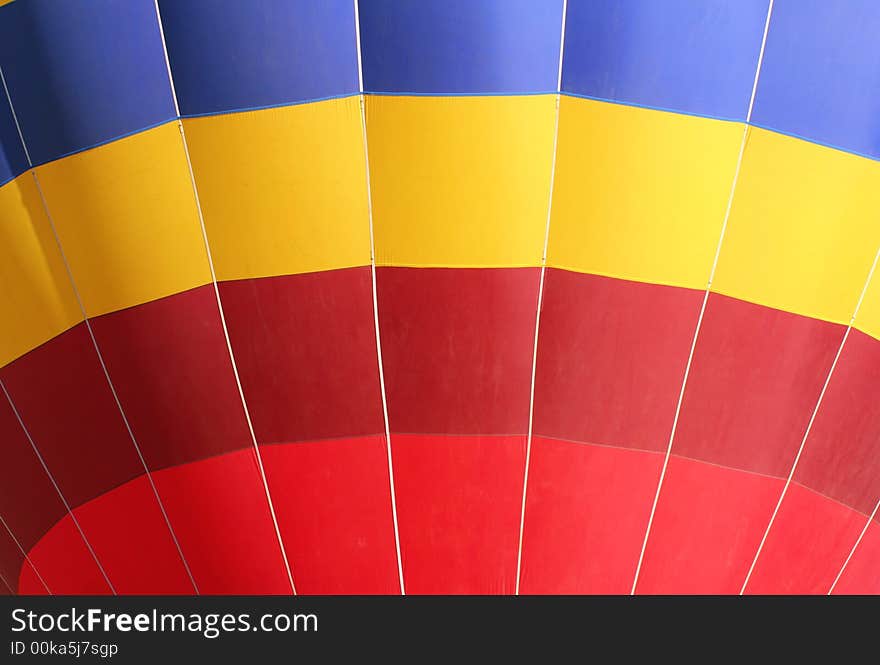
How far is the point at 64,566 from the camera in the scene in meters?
2.88

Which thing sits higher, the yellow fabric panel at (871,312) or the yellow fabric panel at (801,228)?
the yellow fabric panel at (801,228)

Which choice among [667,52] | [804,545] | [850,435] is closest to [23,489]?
[667,52]

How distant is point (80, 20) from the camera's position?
2.59 metres

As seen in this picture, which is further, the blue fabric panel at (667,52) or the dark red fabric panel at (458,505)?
the dark red fabric panel at (458,505)

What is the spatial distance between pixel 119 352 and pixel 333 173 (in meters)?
0.84

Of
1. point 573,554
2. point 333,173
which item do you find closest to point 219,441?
point 333,173

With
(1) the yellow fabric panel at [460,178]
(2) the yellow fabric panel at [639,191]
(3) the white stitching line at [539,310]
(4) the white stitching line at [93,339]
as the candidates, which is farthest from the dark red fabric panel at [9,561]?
(2) the yellow fabric panel at [639,191]

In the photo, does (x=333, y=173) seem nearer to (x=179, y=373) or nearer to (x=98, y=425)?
(x=179, y=373)

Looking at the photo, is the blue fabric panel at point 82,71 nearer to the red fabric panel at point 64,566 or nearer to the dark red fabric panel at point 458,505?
the red fabric panel at point 64,566

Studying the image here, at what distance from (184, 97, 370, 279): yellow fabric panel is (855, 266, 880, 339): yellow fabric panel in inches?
58.5

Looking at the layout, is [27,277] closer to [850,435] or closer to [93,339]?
[93,339]

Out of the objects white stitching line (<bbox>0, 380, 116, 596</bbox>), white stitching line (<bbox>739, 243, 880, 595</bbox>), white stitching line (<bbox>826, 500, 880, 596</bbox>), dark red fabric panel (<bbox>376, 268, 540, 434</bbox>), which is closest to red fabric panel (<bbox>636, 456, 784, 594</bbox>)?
white stitching line (<bbox>739, 243, 880, 595</bbox>)

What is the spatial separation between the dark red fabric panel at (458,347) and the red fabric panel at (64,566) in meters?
1.04

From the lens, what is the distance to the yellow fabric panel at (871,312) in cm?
276
